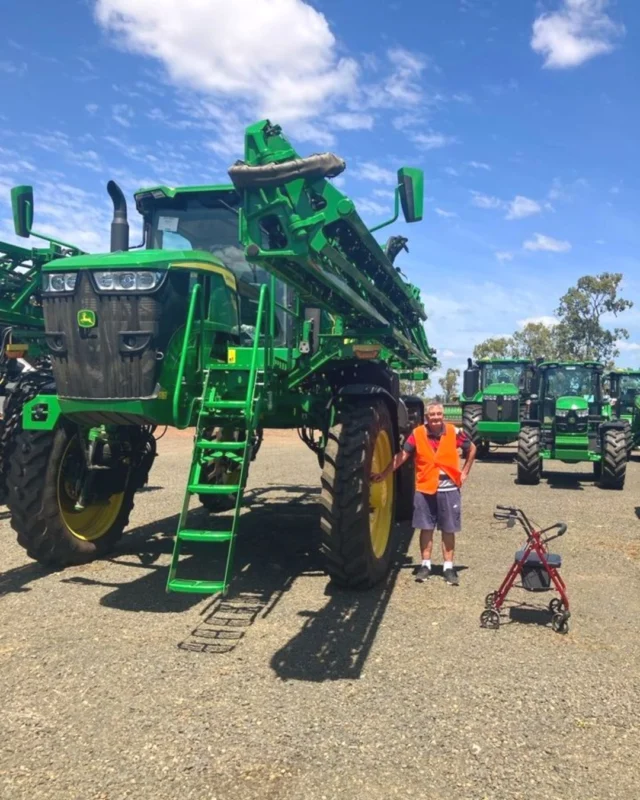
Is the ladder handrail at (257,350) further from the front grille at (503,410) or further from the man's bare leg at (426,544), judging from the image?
the front grille at (503,410)

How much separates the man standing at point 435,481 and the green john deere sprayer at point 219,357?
0.28m

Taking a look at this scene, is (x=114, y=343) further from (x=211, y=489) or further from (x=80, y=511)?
(x=80, y=511)

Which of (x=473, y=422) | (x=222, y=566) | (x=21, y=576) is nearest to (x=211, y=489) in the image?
(x=222, y=566)

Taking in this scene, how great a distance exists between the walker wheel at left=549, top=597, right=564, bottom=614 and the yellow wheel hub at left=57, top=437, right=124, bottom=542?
3.81m

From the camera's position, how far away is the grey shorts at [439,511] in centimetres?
578

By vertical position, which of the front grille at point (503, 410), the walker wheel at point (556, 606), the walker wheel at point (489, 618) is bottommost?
the walker wheel at point (489, 618)

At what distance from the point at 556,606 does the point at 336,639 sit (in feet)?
5.28

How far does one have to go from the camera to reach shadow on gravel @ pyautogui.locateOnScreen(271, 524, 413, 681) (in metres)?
3.77

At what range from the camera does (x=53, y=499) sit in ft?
17.8

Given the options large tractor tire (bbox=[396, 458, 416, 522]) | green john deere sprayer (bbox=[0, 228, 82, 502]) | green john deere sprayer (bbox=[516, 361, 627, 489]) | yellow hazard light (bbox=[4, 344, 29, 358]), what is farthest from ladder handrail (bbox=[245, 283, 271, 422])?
green john deere sprayer (bbox=[516, 361, 627, 489])

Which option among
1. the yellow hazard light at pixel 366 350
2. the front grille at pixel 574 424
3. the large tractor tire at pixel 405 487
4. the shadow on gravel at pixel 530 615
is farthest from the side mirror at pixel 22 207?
the front grille at pixel 574 424

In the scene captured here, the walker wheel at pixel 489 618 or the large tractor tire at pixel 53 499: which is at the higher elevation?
the large tractor tire at pixel 53 499

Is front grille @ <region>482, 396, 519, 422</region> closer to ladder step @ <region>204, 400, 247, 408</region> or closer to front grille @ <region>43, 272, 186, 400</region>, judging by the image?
ladder step @ <region>204, 400, 247, 408</region>

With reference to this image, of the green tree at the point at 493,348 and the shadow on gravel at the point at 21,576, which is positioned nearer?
the shadow on gravel at the point at 21,576
